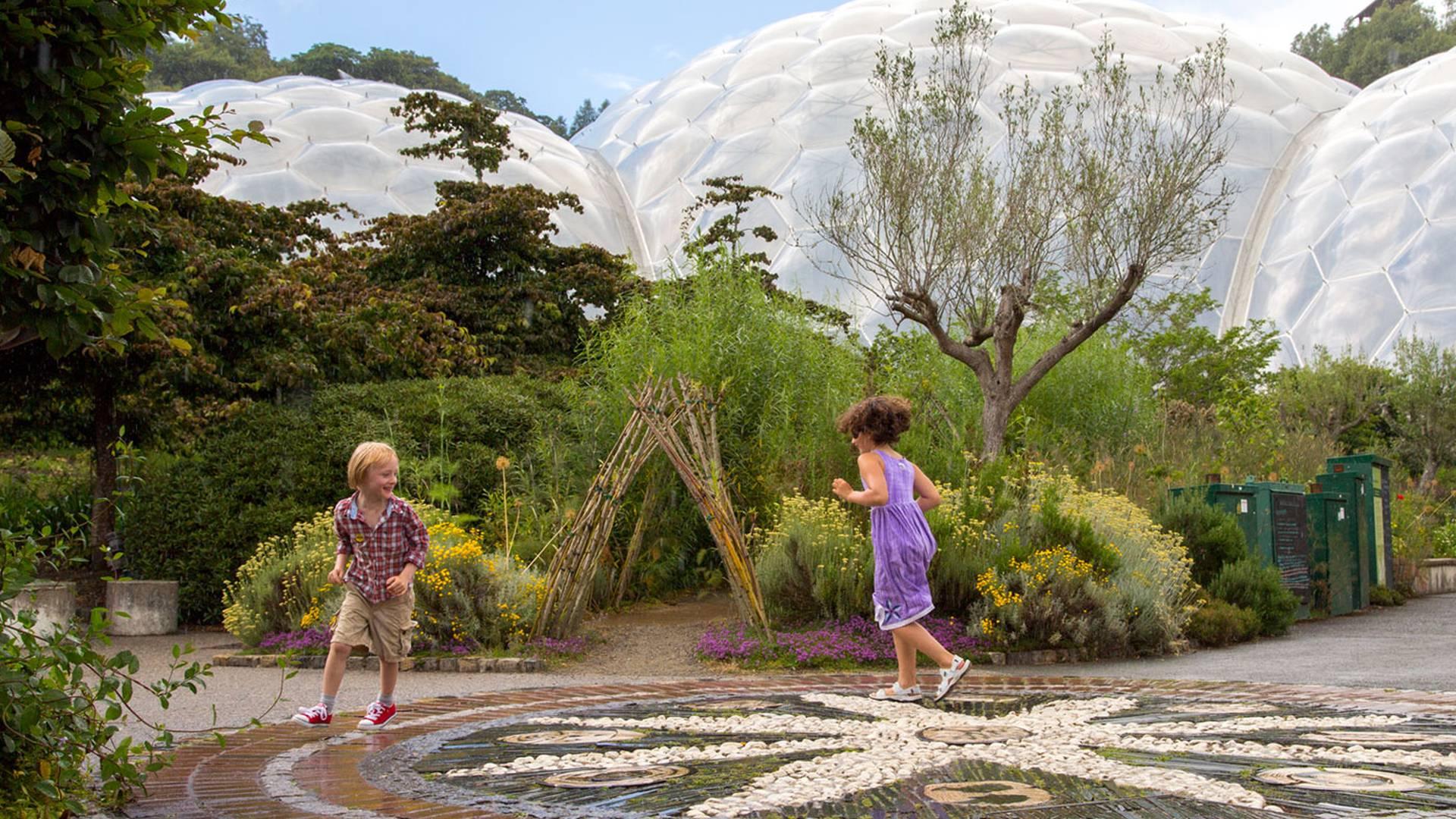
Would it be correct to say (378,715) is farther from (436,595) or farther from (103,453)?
(103,453)

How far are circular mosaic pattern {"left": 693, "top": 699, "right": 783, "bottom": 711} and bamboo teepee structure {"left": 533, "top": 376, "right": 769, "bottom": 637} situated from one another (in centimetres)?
239

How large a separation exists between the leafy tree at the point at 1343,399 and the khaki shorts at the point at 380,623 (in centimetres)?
2177

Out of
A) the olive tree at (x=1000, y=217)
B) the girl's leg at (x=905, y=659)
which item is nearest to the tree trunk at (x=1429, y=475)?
the olive tree at (x=1000, y=217)

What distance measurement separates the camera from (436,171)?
31.6m

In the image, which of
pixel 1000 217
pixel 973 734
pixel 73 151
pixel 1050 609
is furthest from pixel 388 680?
pixel 1000 217

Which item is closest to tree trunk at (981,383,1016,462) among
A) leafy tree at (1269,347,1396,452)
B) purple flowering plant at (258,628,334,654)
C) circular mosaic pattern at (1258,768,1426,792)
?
purple flowering plant at (258,628,334,654)

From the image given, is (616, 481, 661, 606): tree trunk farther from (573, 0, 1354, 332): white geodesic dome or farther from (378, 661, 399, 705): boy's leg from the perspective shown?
(573, 0, 1354, 332): white geodesic dome

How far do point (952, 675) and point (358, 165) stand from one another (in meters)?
27.7

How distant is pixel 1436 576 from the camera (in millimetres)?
15023

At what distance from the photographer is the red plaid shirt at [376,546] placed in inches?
221

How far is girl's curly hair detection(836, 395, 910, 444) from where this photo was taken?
20.3 feet

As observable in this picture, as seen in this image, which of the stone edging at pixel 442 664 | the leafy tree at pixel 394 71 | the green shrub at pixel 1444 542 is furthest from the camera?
the leafy tree at pixel 394 71

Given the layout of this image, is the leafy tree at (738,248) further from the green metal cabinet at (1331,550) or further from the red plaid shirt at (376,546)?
the red plaid shirt at (376,546)

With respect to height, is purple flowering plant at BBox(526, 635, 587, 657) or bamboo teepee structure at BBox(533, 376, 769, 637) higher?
bamboo teepee structure at BBox(533, 376, 769, 637)
